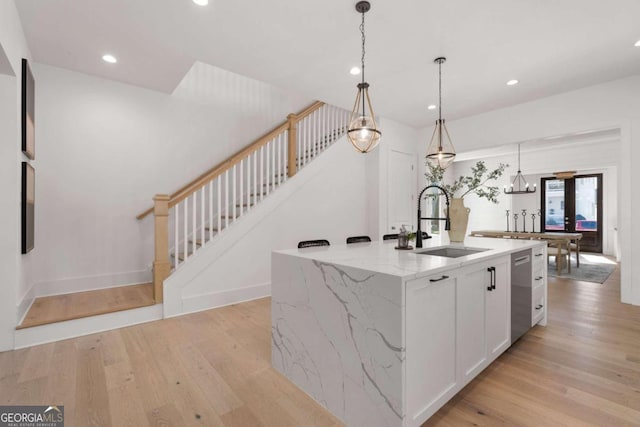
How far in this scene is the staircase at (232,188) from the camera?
3.30 meters

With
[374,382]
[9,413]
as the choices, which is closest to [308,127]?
[374,382]

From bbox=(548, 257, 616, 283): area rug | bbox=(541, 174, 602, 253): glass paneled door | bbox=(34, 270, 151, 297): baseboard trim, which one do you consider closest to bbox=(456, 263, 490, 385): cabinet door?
bbox=(34, 270, 151, 297): baseboard trim

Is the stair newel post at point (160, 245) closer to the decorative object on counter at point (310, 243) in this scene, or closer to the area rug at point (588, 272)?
the decorative object on counter at point (310, 243)

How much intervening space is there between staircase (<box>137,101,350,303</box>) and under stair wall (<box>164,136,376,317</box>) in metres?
0.13

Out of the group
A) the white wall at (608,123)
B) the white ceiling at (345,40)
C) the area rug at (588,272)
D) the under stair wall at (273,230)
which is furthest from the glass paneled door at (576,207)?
the under stair wall at (273,230)

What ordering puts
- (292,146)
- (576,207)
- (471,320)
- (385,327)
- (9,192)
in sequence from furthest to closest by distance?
(576,207) → (292,146) → (9,192) → (471,320) → (385,327)

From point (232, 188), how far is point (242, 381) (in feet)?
9.90

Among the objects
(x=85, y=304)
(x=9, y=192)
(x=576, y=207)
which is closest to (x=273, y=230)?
(x=85, y=304)

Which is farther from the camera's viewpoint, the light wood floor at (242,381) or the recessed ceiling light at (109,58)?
the recessed ceiling light at (109,58)

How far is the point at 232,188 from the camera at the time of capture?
4.53m

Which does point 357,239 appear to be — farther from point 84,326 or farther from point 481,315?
point 84,326

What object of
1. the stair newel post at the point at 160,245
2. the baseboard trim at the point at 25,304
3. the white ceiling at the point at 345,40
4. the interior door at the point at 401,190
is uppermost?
the white ceiling at the point at 345,40

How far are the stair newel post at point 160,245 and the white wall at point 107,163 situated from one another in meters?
1.09

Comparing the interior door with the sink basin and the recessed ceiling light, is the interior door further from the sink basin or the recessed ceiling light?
the recessed ceiling light
